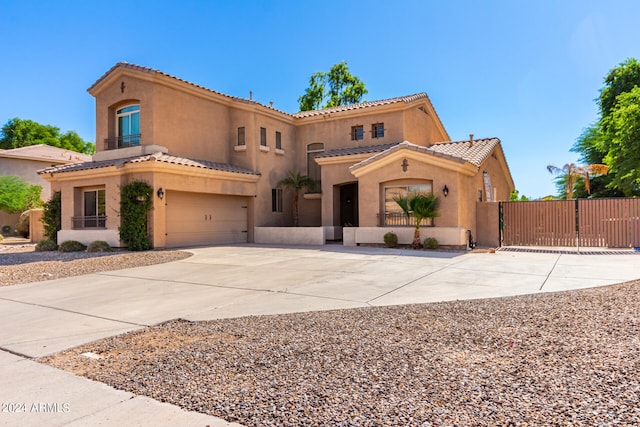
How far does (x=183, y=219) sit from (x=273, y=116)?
8520mm

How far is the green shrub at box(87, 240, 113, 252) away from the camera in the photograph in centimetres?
1736

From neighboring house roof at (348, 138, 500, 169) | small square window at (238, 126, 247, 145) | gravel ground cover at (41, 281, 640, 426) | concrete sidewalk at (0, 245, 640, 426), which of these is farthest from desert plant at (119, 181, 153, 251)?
gravel ground cover at (41, 281, 640, 426)

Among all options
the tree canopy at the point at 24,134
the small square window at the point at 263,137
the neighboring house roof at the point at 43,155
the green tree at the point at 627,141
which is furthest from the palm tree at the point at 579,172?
the tree canopy at the point at 24,134

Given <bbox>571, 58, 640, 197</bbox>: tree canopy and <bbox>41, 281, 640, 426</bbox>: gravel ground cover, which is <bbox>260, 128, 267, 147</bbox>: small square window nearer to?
<bbox>41, 281, 640, 426</bbox>: gravel ground cover

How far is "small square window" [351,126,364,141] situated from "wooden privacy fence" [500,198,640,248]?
9.02m

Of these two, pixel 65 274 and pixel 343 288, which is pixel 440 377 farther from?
pixel 65 274

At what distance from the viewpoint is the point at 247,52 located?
85.4 feet

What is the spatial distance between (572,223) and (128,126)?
21714 mm

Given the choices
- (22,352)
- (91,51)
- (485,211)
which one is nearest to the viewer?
(22,352)

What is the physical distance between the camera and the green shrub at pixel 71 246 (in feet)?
59.0

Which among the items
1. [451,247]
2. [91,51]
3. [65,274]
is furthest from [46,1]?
[451,247]

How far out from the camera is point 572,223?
1673 cm

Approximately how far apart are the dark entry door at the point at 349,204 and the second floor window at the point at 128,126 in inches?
470

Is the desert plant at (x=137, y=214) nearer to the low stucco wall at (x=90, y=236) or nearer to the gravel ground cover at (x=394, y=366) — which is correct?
the low stucco wall at (x=90, y=236)
